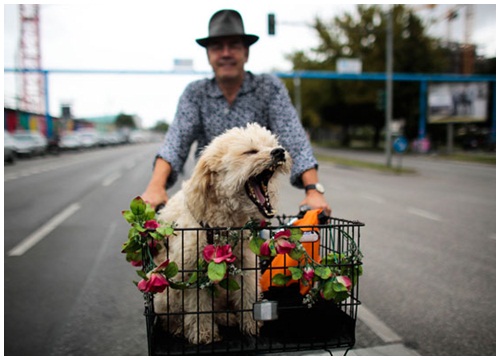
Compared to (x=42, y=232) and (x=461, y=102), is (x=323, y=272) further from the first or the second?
(x=461, y=102)

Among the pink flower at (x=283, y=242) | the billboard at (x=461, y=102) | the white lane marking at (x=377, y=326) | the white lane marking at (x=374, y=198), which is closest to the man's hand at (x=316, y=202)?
the pink flower at (x=283, y=242)

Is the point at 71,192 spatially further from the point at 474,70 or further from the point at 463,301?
the point at 474,70

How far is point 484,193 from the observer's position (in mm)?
11172

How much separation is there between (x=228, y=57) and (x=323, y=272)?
140cm

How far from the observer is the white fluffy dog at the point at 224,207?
178 centimetres

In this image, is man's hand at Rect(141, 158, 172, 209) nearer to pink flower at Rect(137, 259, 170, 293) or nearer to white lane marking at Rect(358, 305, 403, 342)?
pink flower at Rect(137, 259, 170, 293)

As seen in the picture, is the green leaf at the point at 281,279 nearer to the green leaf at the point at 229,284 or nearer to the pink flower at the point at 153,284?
the green leaf at the point at 229,284

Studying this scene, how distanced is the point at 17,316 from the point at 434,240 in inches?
208

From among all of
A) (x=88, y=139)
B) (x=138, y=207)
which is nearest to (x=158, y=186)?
(x=138, y=207)

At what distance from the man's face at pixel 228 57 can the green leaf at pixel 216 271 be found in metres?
1.26

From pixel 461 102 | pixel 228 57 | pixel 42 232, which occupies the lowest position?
pixel 42 232

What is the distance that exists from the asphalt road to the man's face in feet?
6.38

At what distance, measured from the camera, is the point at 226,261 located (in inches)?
66.3

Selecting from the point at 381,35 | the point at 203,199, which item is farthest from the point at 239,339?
the point at 381,35
